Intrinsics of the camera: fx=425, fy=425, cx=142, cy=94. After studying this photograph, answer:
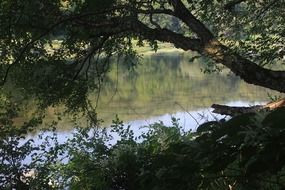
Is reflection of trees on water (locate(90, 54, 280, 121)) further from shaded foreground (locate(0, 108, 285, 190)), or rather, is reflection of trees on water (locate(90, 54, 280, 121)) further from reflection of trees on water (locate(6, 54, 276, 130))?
shaded foreground (locate(0, 108, 285, 190))

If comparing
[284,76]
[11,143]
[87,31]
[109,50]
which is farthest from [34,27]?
[11,143]

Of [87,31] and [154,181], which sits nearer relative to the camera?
[154,181]

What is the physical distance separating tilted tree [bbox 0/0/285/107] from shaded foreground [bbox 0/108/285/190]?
1.01 metres

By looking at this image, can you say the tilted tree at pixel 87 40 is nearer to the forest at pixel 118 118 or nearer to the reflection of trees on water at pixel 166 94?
the forest at pixel 118 118

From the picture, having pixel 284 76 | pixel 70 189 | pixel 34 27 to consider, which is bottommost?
pixel 70 189

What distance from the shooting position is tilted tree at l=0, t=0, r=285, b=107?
16.7 ft

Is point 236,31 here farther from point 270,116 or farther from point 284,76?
point 270,116

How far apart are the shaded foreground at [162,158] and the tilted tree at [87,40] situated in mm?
1006

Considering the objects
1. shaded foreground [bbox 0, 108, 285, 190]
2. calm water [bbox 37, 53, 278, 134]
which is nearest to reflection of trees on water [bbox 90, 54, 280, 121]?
calm water [bbox 37, 53, 278, 134]

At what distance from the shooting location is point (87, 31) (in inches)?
228

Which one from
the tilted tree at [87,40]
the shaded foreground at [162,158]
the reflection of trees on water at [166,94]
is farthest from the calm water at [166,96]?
the tilted tree at [87,40]

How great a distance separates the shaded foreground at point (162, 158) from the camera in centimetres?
140

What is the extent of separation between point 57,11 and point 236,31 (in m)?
5.78

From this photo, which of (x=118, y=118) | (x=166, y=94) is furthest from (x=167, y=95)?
(x=118, y=118)
